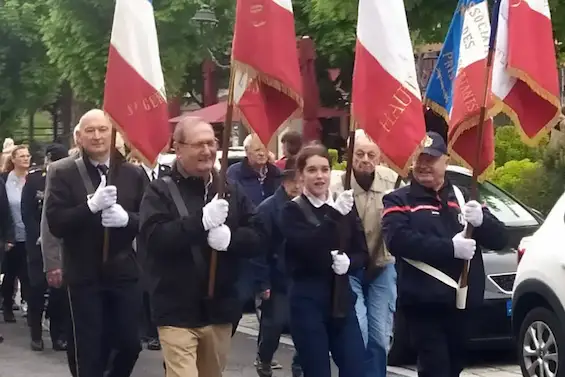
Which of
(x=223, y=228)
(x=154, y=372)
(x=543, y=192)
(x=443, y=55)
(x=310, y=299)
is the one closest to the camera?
Answer: (x=223, y=228)

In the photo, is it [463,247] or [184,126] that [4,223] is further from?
[463,247]

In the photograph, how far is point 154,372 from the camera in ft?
32.0

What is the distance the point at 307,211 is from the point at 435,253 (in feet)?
2.41

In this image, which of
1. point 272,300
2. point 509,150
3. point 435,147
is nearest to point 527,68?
point 435,147

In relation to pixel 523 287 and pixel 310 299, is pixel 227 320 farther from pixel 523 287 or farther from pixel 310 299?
pixel 523 287

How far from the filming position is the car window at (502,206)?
10492 millimetres

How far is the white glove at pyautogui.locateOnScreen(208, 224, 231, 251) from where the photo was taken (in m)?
6.08

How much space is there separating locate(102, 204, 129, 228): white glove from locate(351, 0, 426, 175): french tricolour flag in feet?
4.80

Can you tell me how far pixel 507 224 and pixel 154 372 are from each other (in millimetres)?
3220

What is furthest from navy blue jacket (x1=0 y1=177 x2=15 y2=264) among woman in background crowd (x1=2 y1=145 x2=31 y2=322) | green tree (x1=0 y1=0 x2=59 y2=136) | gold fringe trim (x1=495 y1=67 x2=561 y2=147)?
green tree (x1=0 y1=0 x2=59 y2=136)

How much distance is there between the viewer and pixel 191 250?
243 inches

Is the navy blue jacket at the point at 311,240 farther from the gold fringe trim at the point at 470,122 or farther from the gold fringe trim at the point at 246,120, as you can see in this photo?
the gold fringe trim at the point at 470,122

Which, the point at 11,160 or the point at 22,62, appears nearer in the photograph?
the point at 11,160

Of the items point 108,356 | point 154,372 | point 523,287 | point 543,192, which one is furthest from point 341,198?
point 543,192
